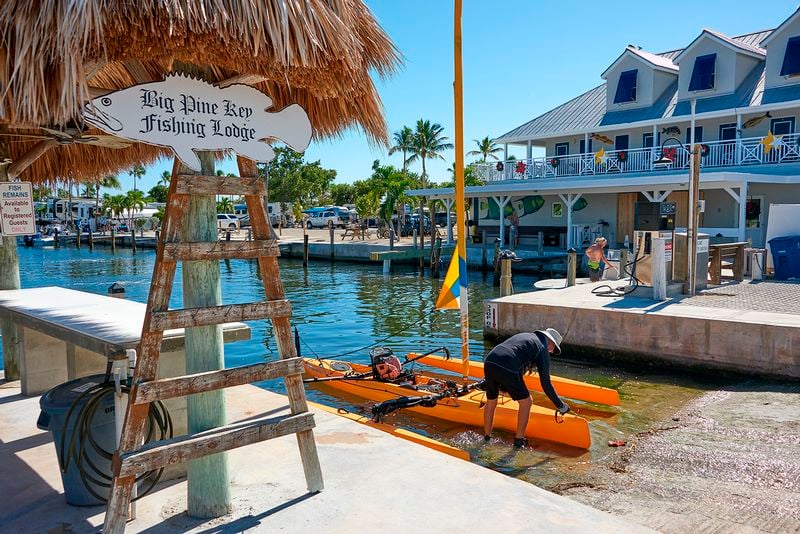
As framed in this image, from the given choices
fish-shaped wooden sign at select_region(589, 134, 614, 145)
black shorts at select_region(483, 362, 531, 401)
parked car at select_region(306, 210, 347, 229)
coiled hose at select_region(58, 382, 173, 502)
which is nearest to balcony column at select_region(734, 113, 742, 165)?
fish-shaped wooden sign at select_region(589, 134, 614, 145)

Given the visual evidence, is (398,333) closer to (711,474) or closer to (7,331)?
(7,331)

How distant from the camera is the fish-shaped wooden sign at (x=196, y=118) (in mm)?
3646

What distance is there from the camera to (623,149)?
101ft

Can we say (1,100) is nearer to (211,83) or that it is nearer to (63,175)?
(211,83)

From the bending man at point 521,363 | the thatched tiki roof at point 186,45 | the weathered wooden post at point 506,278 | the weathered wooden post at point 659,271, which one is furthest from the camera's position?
the weathered wooden post at point 506,278

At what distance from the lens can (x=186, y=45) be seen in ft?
11.9

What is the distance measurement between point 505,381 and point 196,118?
4996 mm

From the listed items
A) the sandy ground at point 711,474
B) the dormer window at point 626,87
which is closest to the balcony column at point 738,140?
the dormer window at point 626,87

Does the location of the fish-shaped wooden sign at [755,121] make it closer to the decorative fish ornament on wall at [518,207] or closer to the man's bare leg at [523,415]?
the decorative fish ornament on wall at [518,207]

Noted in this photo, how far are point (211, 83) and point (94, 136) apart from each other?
225 centimetres

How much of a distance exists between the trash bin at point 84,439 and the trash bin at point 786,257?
18.0 metres

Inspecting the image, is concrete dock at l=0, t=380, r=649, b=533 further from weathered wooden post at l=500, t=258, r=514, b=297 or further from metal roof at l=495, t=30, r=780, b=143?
metal roof at l=495, t=30, r=780, b=143

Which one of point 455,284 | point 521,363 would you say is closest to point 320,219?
point 455,284

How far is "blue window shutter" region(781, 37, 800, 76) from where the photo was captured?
25969 millimetres
